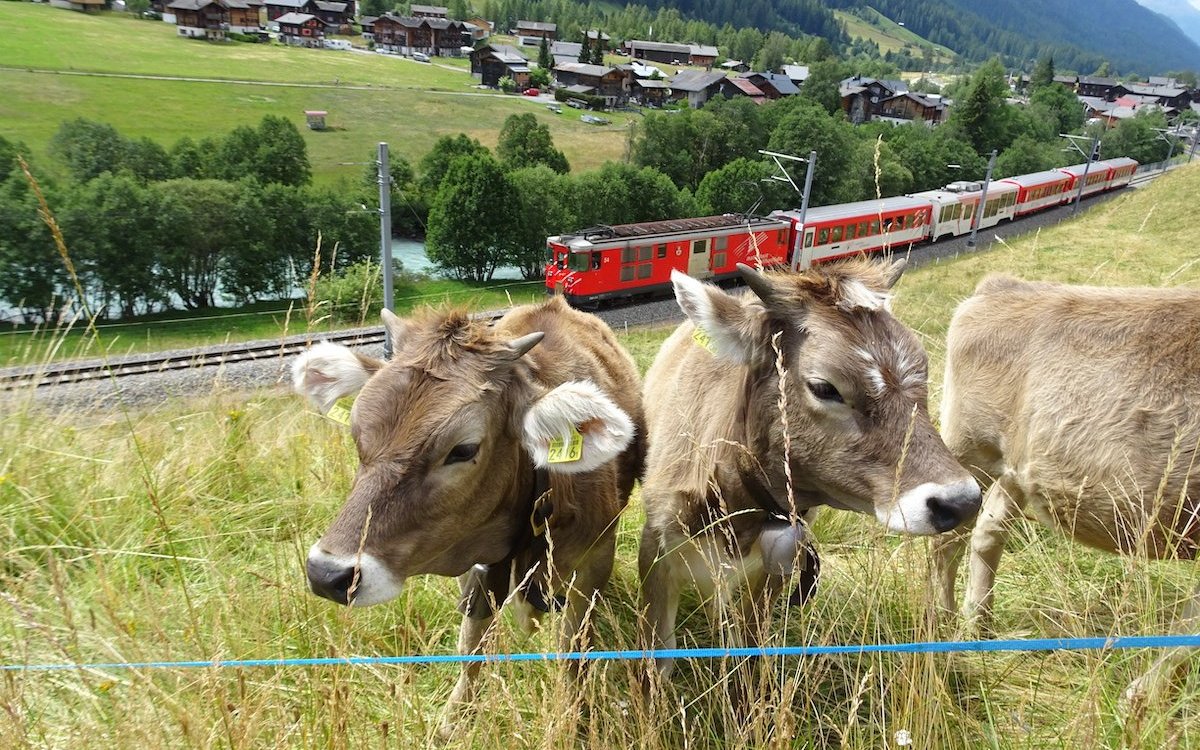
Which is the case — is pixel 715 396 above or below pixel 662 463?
above

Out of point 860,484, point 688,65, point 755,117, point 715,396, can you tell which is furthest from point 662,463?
point 688,65

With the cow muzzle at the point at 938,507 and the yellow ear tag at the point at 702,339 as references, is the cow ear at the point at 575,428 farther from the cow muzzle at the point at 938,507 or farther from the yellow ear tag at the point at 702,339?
the cow muzzle at the point at 938,507

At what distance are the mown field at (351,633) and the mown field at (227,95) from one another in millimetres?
42821

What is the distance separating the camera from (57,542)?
147 inches

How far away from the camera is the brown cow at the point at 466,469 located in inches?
95.0

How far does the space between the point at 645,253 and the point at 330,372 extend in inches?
748

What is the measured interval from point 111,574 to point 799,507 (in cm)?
333

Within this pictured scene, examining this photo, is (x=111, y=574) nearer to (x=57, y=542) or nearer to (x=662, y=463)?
(x=57, y=542)

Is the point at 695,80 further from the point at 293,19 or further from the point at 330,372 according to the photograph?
the point at 330,372

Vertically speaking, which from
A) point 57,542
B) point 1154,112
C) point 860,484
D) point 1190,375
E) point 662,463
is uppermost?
point 1154,112

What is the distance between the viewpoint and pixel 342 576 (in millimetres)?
2293

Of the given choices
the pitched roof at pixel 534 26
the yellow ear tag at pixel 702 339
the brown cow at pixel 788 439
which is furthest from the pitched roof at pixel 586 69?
the brown cow at pixel 788 439

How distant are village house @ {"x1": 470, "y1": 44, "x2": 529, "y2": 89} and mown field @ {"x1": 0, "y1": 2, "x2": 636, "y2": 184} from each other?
3443 mm

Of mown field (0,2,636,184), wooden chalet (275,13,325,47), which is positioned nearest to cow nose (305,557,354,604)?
mown field (0,2,636,184)
